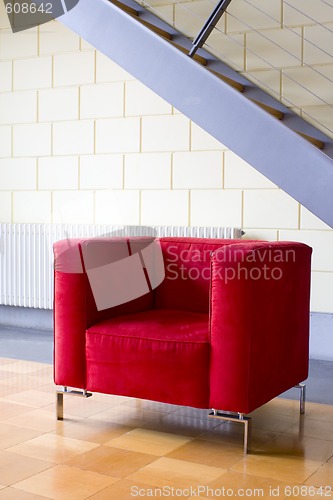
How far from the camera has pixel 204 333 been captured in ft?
9.15

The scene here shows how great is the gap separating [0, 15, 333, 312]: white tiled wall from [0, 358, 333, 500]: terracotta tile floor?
159 cm

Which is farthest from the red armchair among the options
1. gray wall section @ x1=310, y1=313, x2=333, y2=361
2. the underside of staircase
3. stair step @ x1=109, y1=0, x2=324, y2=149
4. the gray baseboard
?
the gray baseboard

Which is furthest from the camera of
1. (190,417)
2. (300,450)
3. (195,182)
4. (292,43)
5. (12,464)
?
(195,182)

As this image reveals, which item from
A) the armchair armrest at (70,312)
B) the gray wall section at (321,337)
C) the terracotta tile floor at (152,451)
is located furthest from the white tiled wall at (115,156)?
the armchair armrest at (70,312)

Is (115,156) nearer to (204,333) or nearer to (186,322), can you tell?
(186,322)

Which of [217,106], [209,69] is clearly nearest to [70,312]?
[217,106]

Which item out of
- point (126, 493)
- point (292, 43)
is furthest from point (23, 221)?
point (126, 493)

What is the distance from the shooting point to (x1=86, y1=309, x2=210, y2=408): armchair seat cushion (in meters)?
2.77

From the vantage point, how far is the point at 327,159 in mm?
2727

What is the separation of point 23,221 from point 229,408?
3253 millimetres

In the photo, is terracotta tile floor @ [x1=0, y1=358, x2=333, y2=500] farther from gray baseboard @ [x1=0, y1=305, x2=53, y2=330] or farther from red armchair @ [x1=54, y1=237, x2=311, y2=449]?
gray baseboard @ [x1=0, y1=305, x2=53, y2=330]

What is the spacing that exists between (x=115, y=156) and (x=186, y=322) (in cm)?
242

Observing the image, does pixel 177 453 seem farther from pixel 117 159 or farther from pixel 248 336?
pixel 117 159

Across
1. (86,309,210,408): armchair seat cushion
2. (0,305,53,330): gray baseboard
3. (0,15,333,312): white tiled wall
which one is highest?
(0,15,333,312): white tiled wall
